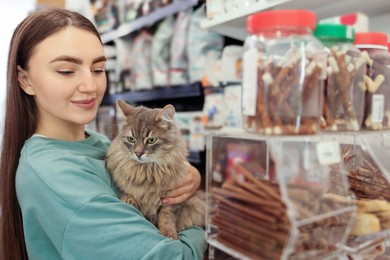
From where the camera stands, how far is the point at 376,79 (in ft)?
3.02

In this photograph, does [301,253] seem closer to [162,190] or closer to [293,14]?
[293,14]

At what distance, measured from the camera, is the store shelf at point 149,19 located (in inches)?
99.6

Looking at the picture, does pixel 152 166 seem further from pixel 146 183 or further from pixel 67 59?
pixel 67 59

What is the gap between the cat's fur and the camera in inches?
53.6

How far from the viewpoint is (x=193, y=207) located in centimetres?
146

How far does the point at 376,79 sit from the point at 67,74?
97cm

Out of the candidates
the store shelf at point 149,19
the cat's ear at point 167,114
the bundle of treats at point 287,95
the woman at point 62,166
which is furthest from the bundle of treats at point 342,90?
the store shelf at point 149,19

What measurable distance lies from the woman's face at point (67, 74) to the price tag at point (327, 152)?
86 centimetres

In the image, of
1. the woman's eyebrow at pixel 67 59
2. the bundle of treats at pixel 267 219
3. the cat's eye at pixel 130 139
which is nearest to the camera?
the bundle of treats at pixel 267 219

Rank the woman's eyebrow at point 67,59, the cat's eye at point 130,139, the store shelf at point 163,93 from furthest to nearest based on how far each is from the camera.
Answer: the store shelf at point 163,93 → the cat's eye at point 130,139 → the woman's eyebrow at point 67,59

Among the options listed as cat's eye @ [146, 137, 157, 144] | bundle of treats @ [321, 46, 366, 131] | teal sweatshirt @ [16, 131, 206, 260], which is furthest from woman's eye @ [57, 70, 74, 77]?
bundle of treats @ [321, 46, 366, 131]

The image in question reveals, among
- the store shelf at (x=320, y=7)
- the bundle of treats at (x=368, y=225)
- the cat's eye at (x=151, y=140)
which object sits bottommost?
the bundle of treats at (x=368, y=225)

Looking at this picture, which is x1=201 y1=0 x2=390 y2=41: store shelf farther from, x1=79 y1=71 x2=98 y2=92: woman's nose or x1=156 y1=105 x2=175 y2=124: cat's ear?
x1=79 y1=71 x2=98 y2=92: woman's nose

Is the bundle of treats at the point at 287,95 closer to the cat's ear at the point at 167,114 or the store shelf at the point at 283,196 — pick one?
the store shelf at the point at 283,196
